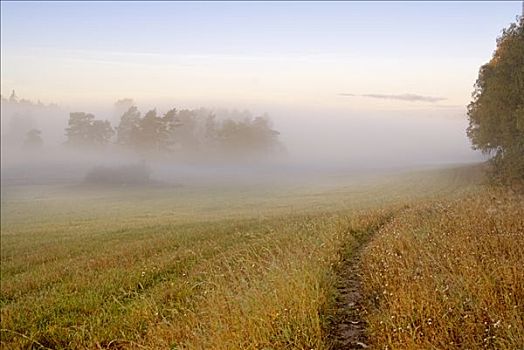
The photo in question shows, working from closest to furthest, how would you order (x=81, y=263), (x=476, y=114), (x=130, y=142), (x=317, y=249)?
(x=317, y=249) → (x=81, y=263) → (x=476, y=114) → (x=130, y=142)

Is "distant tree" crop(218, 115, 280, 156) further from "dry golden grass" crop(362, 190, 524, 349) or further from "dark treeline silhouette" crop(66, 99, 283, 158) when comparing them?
"dry golden grass" crop(362, 190, 524, 349)

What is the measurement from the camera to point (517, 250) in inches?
283

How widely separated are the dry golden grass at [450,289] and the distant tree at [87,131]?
9984cm

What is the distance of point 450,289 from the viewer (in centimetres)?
596

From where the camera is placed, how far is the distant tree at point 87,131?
100 m

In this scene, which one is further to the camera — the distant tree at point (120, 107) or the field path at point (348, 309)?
the distant tree at point (120, 107)

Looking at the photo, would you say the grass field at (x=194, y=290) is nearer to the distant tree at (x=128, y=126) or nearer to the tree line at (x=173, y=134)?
the tree line at (x=173, y=134)

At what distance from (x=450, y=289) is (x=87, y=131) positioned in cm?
10371

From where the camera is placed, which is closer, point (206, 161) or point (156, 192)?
point (156, 192)

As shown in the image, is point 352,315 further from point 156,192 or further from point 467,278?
point 156,192

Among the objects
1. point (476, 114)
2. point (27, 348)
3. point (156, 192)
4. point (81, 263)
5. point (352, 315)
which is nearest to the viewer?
point (352, 315)

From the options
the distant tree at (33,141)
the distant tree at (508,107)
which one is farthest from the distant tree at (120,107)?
the distant tree at (508,107)

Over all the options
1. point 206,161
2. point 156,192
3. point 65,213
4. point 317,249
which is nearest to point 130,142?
point 206,161

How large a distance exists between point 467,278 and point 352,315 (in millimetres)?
1586
